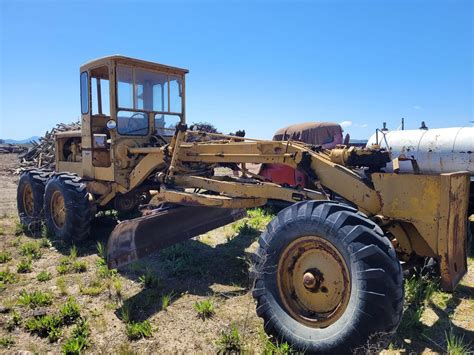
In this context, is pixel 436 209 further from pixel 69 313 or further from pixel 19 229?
pixel 19 229

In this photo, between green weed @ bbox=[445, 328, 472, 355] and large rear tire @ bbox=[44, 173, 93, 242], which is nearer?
green weed @ bbox=[445, 328, 472, 355]

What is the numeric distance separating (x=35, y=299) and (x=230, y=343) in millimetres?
2280

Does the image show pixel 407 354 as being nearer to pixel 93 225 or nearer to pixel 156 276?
pixel 156 276

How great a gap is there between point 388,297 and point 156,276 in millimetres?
3072

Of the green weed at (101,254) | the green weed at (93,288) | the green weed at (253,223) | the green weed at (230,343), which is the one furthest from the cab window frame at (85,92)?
the green weed at (230,343)

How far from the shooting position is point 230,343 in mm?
3203

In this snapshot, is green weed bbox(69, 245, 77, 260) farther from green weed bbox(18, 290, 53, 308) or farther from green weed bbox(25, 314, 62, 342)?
green weed bbox(25, 314, 62, 342)

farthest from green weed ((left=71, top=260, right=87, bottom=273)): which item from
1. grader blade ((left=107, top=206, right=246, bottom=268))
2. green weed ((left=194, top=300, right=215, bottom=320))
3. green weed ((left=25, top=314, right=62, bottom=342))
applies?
green weed ((left=194, top=300, right=215, bottom=320))

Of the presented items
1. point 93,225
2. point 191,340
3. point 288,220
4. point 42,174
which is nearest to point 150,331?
point 191,340

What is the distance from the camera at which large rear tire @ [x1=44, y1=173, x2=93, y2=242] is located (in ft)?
19.6

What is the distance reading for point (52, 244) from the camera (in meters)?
6.22

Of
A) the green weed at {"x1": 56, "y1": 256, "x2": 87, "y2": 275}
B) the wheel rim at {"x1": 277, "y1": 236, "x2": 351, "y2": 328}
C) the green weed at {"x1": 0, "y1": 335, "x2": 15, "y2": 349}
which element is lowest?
the green weed at {"x1": 0, "y1": 335, "x2": 15, "y2": 349}

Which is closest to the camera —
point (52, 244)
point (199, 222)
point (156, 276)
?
point (156, 276)

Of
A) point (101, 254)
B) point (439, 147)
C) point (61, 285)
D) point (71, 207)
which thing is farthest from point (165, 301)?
point (439, 147)
